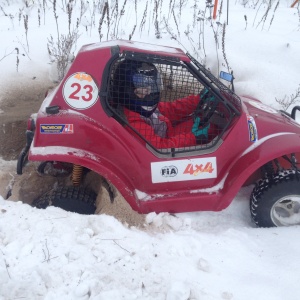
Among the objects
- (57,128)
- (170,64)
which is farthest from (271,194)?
(57,128)

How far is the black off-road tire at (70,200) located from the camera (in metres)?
2.65

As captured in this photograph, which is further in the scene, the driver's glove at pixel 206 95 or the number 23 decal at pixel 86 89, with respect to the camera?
the driver's glove at pixel 206 95

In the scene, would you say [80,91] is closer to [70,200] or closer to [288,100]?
[70,200]

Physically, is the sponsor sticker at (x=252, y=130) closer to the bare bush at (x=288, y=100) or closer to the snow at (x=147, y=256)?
the snow at (x=147, y=256)

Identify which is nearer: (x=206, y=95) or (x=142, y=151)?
(x=142, y=151)

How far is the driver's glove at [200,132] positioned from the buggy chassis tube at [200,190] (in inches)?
11.5

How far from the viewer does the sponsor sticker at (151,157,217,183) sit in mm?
2633

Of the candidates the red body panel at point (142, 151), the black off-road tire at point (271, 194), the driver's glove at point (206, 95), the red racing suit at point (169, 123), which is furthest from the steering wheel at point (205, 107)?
the black off-road tire at point (271, 194)

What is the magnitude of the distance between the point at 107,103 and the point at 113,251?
0.93 metres

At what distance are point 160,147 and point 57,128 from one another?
0.72 m

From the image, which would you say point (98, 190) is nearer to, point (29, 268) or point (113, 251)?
point (113, 251)

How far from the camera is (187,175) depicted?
268 centimetres

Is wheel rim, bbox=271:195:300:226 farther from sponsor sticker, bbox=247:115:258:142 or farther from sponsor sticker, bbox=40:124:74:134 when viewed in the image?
sponsor sticker, bbox=40:124:74:134

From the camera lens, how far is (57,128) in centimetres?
249
